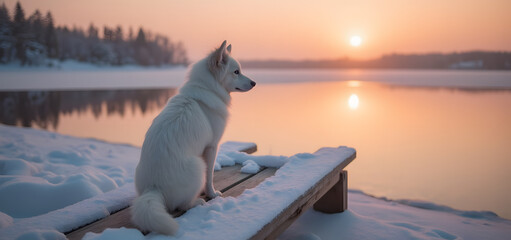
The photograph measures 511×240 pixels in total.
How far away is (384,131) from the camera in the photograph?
10891 millimetres

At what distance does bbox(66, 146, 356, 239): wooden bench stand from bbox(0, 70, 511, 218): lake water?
200cm

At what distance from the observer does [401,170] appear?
717cm

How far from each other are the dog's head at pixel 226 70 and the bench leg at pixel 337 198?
1.77m

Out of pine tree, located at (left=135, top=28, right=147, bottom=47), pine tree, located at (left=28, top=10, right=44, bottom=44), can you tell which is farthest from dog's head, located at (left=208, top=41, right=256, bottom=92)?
pine tree, located at (left=135, top=28, right=147, bottom=47)

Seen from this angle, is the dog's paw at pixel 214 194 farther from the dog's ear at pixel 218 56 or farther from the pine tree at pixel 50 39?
the pine tree at pixel 50 39

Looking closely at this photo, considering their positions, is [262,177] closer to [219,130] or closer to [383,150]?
[219,130]

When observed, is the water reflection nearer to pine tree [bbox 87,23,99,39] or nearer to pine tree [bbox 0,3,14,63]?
pine tree [bbox 0,3,14,63]

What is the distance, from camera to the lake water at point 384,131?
6.42 m

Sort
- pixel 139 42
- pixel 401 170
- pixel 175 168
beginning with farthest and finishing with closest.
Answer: pixel 139 42, pixel 401 170, pixel 175 168

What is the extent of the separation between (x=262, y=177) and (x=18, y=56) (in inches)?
1734

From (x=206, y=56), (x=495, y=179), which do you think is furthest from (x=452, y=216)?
(x=206, y=56)

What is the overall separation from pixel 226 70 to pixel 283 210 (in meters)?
1.59

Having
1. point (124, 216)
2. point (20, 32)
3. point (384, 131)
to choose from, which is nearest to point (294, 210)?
point (124, 216)

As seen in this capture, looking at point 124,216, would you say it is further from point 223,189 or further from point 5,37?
point 5,37
